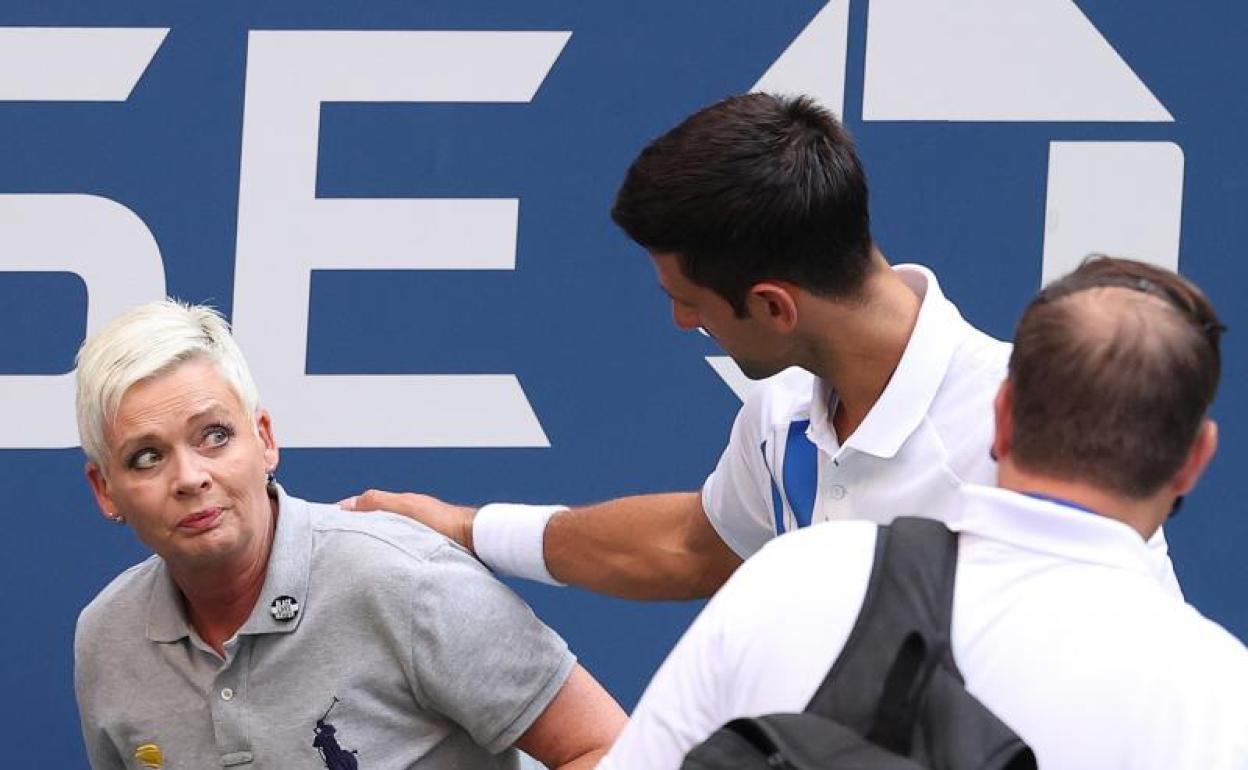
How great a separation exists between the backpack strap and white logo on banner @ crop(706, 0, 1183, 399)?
1.38m

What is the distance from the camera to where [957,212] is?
8.91 feet

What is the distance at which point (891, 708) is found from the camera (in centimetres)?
132

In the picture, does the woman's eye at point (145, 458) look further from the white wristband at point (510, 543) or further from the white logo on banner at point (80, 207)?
the white logo on banner at point (80, 207)

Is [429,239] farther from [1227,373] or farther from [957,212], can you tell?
[1227,373]

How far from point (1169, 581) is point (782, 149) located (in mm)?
584

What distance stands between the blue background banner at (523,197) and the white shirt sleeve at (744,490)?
0.47 m

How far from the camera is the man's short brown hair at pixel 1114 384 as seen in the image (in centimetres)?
134

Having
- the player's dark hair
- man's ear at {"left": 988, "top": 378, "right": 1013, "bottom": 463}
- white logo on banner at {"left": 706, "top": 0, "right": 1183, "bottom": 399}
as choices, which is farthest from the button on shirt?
white logo on banner at {"left": 706, "top": 0, "right": 1183, "bottom": 399}

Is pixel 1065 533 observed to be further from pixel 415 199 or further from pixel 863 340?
pixel 415 199

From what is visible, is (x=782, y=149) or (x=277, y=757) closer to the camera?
(x=782, y=149)

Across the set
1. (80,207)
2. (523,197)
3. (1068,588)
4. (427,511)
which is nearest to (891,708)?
(1068,588)

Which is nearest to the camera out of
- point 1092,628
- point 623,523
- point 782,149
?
point 1092,628

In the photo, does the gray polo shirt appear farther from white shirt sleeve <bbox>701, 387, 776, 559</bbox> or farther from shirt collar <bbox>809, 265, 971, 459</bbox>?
shirt collar <bbox>809, 265, 971, 459</bbox>

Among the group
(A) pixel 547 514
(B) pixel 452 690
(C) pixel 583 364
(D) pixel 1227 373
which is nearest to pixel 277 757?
(B) pixel 452 690
